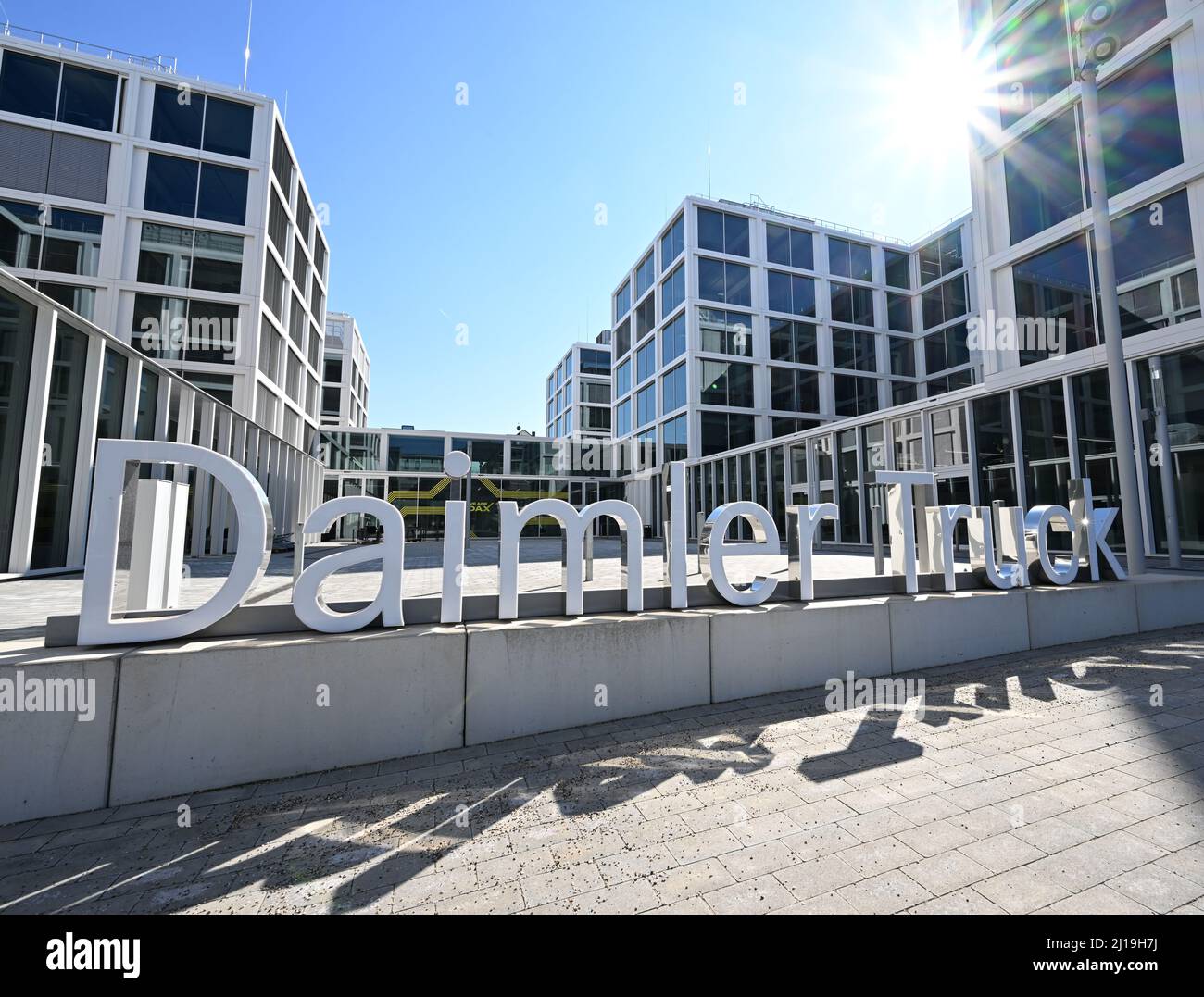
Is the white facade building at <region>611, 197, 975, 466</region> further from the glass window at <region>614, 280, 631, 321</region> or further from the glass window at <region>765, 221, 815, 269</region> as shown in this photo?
the glass window at <region>614, 280, 631, 321</region>

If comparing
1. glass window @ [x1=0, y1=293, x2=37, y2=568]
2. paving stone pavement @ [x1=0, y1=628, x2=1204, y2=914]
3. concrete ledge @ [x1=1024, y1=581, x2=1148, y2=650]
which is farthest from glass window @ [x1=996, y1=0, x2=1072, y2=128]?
glass window @ [x1=0, y1=293, x2=37, y2=568]

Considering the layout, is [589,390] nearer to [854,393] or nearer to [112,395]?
[854,393]

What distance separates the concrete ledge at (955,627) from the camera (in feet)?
19.3

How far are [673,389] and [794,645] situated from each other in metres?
31.4

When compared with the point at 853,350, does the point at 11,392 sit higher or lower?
lower

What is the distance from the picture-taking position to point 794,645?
5359 mm

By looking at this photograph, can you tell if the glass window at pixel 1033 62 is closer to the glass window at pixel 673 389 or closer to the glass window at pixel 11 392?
the glass window at pixel 673 389

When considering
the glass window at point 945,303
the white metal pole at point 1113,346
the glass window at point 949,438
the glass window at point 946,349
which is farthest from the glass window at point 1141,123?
the glass window at point 945,303

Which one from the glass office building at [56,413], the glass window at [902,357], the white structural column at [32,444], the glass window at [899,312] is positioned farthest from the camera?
the glass window at [899,312]

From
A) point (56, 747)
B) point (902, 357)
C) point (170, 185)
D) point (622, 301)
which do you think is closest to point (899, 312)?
point (902, 357)

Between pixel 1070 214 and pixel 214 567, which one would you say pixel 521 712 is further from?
pixel 1070 214

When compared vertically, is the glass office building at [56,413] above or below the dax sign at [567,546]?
above

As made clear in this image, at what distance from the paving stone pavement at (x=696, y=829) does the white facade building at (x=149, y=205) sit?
86.1ft

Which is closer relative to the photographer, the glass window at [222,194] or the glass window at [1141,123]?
the glass window at [1141,123]
